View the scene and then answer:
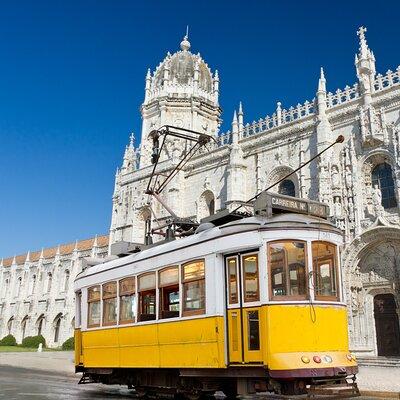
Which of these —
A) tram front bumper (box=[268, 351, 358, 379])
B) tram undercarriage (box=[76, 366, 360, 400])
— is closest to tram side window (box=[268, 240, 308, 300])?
tram front bumper (box=[268, 351, 358, 379])

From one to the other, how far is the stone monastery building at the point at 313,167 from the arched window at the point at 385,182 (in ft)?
0.17

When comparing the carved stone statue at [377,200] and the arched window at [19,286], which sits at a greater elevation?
the carved stone statue at [377,200]

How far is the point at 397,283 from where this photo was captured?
21.6 meters

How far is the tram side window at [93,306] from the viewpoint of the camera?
12.4 m

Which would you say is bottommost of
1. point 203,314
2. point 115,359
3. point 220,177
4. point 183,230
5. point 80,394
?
point 80,394

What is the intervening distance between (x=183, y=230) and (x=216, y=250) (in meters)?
4.04

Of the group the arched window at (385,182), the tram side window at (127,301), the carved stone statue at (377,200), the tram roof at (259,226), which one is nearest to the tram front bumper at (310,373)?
the tram roof at (259,226)


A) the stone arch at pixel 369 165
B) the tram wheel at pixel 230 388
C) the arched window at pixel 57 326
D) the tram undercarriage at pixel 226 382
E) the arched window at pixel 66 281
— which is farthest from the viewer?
the arched window at pixel 66 281

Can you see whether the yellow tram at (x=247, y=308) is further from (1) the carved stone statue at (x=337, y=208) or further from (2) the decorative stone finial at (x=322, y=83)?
(2) the decorative stone finial at (x=322, y=83)

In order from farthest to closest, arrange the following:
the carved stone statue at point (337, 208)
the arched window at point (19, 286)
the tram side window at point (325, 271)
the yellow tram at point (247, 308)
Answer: the arched window at point (19, 286) < the carved stone statue at point (337, 208) < the tram side window at point (325, 271) < the yellow tram at point (247, 308)

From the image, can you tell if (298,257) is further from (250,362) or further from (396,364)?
(396,364)

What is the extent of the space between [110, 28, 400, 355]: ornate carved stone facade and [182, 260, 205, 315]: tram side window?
426 inches

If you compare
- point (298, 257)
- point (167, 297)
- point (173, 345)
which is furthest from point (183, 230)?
point (298, 257)

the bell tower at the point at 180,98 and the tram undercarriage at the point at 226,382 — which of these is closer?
the tram undercarriage at the point at 226,382
